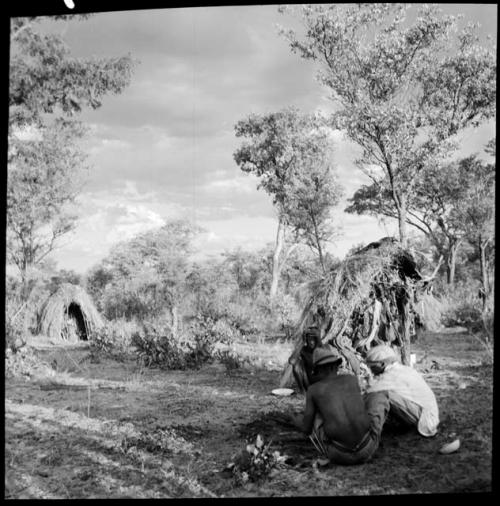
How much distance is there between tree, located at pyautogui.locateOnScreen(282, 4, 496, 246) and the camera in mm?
8266

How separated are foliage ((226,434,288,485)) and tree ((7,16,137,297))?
351cm

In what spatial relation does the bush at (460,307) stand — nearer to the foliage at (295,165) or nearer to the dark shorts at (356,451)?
the foliage at (295,165)

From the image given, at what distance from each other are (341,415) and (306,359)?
1.79m

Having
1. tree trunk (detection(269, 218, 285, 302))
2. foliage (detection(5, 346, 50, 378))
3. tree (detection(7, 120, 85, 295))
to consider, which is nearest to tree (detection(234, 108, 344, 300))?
tree trunk (detection(269, 218, 285, 302))

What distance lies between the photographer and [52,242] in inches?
267

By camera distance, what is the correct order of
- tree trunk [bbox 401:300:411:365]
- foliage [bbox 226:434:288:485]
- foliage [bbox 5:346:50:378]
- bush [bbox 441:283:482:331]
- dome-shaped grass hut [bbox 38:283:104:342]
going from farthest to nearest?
dome-shaped grass hut [bbox 38:283:104:342]
foliage [bbox 5:346:50:378]
bush [bbox 441:283:482:331]
tree trunk [bbox 401:300:411:365]
foliage [bbox 226:434:288:485]

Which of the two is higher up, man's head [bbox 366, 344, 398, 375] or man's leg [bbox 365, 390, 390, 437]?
man's head [bbox 366, 344, 398, 375]

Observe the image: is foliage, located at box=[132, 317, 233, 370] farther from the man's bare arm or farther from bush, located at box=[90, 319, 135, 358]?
the man's bare arm

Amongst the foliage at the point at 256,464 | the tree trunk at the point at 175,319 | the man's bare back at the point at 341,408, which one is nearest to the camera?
the man's bare back at the point at 341,408

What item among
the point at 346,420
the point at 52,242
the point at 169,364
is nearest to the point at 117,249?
the point at 169,364

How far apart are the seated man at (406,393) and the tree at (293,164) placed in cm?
497

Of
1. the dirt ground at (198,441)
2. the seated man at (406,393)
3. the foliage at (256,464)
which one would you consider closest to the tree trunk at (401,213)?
the dirt ground at (198,441)

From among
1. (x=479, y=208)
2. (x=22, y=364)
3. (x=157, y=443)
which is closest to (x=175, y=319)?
(x=22, y=364)

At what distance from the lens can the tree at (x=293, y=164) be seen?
899cm
